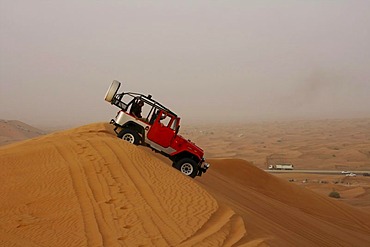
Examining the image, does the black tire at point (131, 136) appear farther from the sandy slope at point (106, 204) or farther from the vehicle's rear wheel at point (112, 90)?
the sandy slope at point (106, 204)

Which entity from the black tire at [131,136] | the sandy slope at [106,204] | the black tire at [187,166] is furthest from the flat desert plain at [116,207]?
the black tire at [187,166]

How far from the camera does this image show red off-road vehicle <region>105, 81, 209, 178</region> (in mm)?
11828

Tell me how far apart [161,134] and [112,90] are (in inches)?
93.5

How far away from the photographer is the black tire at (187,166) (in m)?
11.7

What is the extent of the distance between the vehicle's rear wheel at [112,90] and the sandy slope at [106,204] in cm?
212

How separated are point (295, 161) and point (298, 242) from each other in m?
53.9

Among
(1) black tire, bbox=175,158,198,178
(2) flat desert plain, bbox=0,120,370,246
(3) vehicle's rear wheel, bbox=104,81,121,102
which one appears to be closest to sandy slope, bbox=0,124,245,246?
(2) flat desert plain, bbox=0,120,370,246

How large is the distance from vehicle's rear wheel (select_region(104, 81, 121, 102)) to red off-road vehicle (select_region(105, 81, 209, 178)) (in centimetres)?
3

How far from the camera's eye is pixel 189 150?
11.8 metres


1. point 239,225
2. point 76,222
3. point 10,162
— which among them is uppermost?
point 239,225

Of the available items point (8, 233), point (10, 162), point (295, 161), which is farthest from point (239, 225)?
point (295, 161)

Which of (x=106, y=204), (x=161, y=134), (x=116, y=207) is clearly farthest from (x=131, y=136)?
(x=116, y=207)

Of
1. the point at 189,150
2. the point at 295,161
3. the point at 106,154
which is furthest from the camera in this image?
the point at 295,161

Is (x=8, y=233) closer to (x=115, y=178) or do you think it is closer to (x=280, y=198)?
(x=115, y=178)
